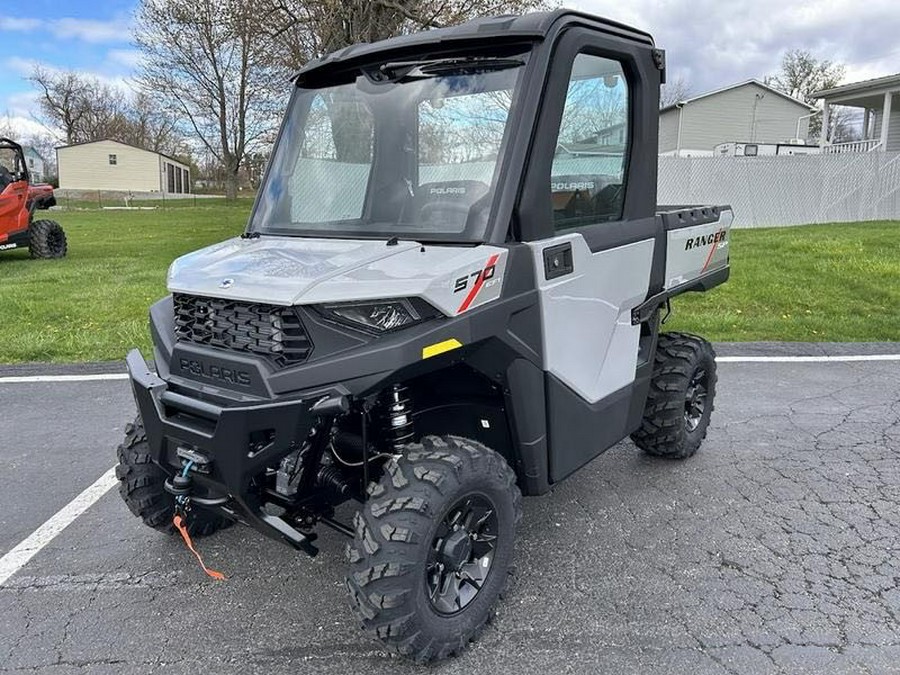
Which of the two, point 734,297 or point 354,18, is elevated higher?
point 354,18

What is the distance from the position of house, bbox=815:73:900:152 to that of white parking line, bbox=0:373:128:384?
875 inches

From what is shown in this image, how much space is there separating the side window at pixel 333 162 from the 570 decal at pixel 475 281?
772mm

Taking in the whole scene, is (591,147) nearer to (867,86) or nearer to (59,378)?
(59,378)

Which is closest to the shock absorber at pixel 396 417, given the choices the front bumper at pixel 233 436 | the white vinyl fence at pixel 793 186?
the front bumper at pixel 233 436

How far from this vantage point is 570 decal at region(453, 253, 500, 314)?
259cm

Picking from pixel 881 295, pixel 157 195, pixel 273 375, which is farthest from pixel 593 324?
pixel 157 195

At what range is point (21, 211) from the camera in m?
15.1

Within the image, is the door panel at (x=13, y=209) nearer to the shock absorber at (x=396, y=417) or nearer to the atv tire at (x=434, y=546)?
the shock absorber at (x=396, y=417)

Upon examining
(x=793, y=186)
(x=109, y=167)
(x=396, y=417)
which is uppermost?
(x=109, y=167)

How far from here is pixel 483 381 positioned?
3.03 meters

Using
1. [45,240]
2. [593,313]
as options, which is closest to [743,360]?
[593,313]

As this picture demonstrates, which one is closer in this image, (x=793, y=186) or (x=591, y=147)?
(x=591, y=147)

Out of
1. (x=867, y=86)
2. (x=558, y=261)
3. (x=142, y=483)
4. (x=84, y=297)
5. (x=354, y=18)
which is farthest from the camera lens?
(x=867, y=86)

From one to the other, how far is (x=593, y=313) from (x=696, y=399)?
1799 mm
